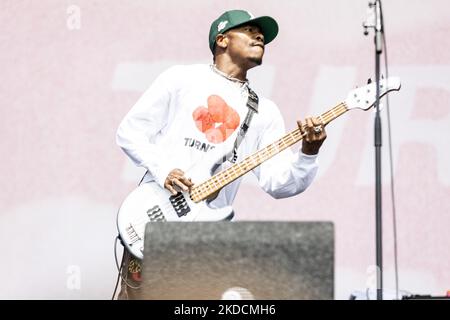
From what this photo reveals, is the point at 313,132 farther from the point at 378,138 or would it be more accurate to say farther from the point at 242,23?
the point at 242,23

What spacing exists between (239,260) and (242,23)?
215 cm

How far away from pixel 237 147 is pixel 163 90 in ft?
1.69

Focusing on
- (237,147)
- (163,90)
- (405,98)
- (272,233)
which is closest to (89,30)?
(163,90)

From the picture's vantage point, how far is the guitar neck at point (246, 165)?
4.06 m

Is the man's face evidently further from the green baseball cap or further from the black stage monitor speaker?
the black stage monitor speaker

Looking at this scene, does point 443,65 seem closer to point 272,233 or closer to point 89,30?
point 89,30

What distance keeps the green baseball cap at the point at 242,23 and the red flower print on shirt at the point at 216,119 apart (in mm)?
398

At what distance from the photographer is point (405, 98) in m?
5.02

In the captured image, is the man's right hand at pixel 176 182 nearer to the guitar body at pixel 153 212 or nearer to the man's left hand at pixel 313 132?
the guitar body at pixel 153 212

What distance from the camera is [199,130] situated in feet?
13.8

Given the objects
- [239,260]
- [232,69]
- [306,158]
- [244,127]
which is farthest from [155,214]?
[239,260]

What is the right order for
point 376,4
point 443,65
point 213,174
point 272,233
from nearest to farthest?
point 272,233, point 376,4, point 213,174, point 443,65
